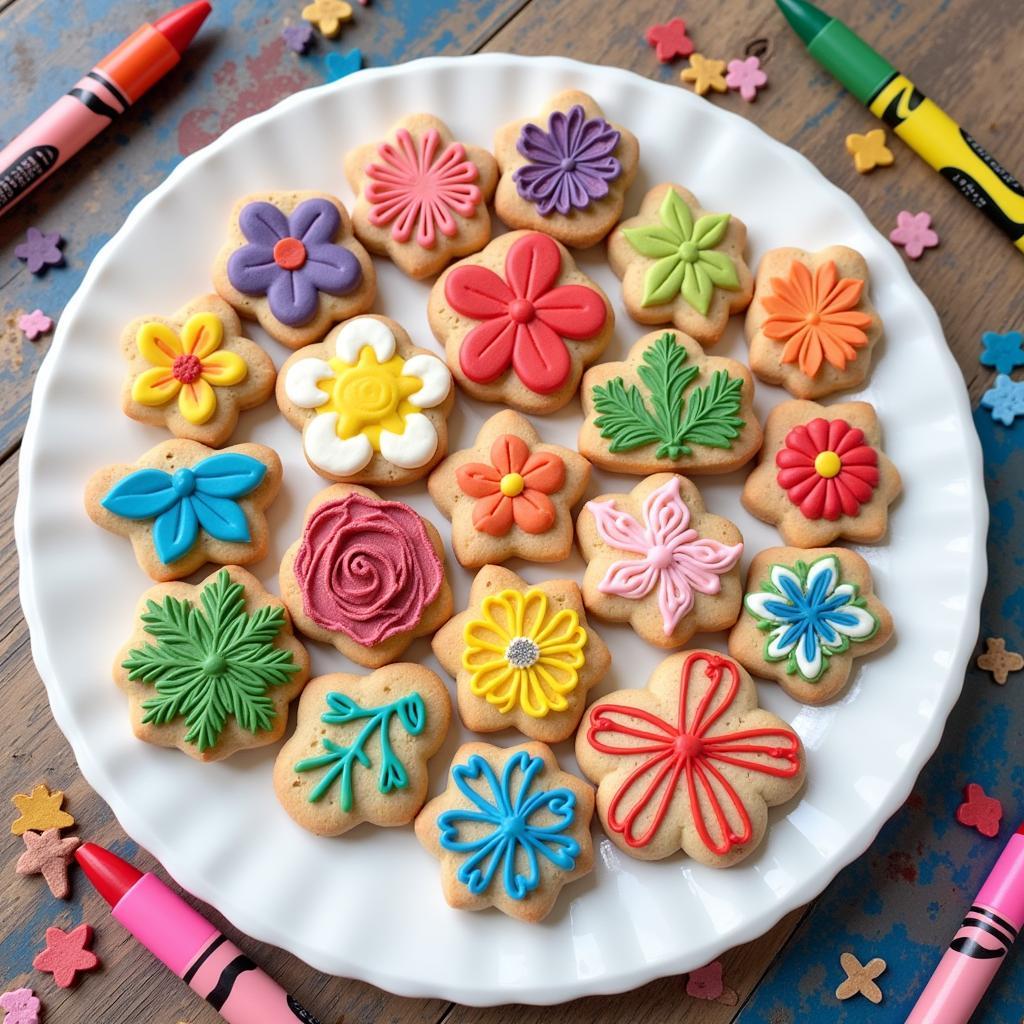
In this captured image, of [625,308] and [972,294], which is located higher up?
[972,294]

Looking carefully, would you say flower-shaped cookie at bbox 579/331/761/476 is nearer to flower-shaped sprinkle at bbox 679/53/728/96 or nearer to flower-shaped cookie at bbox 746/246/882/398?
flower-shaped cookie at bbox 746/246/882/398

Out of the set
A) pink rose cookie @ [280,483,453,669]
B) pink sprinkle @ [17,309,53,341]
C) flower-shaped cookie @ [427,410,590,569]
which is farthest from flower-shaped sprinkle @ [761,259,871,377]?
pink sprinkle @ [17,309,53,341]

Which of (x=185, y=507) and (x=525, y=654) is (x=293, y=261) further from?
(x=525, y=654)

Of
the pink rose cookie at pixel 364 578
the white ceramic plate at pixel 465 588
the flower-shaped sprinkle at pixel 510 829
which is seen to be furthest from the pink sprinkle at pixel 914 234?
the flower-shaped sprinkle at pixel 510 829

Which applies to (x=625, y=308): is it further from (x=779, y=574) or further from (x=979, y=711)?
(x=979, y=711)

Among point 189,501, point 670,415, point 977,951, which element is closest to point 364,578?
point 189,501

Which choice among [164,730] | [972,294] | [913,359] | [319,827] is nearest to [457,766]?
[319,827]
